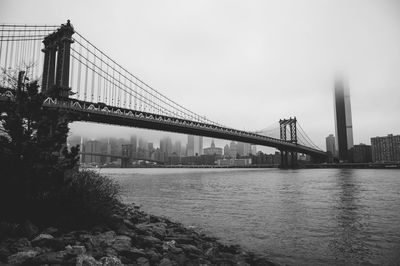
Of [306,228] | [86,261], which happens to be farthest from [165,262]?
[306,228]

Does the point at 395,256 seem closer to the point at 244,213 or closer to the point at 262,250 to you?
the point at 262,250

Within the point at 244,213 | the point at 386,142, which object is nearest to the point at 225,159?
the point at 386,142

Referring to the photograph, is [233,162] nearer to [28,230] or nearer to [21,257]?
[28,230]

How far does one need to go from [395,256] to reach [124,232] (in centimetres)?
599

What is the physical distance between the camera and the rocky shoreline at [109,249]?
13.1ft

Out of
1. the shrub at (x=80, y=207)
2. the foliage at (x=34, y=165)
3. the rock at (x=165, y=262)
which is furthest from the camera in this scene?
the shrub at (x=80, y=207)

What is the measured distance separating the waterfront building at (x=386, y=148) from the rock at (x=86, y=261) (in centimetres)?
13619

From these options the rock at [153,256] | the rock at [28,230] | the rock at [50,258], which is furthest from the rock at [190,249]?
the rock at [28,230]

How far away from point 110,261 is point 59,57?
3856 cm

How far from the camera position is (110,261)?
4.10m

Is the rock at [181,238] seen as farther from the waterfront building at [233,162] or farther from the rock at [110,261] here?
the waterfront building at [233,162]

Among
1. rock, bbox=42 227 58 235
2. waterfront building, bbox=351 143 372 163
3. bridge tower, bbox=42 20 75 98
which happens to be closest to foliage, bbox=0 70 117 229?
rock, bbox=42 227 58 235

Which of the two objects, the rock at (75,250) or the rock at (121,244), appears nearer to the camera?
the rock at (75,250)

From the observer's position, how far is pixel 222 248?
247 inches
